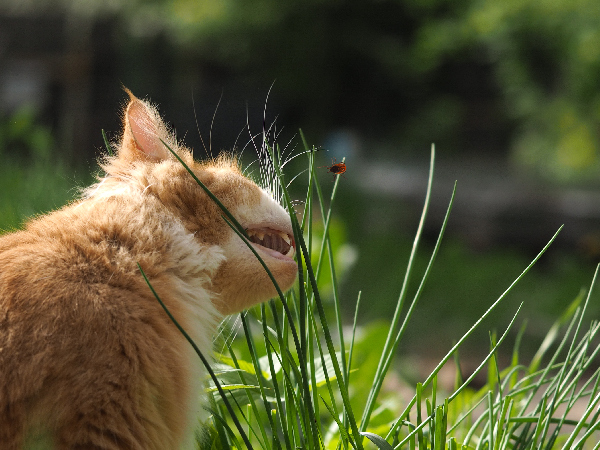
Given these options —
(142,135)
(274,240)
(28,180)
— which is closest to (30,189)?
(28,180)

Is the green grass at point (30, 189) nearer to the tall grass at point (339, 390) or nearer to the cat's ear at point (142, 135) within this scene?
the cat's ear at point (142, 135)

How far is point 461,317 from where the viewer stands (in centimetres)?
294

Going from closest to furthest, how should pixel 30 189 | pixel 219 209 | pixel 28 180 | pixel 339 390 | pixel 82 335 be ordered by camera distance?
pixel 82 335 < pixel 219 209 < pixel 339 390 < pixel 30 189 < pixel 28 180

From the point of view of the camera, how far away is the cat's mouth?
745 millimetres

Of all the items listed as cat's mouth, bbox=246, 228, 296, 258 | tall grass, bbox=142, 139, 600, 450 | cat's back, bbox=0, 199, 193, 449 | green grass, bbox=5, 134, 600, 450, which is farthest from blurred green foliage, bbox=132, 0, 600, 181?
cat's back, bbox=0, 199, 193, 449

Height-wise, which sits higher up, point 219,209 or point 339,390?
point 219,209

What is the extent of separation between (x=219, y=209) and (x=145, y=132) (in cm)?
16

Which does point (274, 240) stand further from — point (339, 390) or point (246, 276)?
point (339, 390)

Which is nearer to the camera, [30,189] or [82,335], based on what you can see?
[82,335]

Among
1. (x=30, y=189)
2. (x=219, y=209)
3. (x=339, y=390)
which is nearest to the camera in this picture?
(x=219, y=209)

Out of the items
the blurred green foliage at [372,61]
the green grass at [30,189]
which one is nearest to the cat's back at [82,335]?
the green grass at [30,189]

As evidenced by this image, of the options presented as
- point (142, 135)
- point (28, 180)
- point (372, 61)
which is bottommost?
point (372, 61)

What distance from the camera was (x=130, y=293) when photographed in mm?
604

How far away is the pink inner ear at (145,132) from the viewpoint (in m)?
0.77
